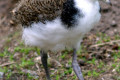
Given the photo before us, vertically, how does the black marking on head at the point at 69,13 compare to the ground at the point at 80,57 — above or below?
above

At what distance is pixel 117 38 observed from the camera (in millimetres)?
5184

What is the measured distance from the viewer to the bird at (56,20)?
3.04 m

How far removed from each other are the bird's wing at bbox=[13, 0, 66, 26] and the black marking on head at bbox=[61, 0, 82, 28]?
55 millimetres

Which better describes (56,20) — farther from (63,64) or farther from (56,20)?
(63,64)

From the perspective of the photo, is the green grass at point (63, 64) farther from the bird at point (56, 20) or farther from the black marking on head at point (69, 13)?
the black marking on head at point (69, 13)

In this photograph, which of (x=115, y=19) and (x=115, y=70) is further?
(x=115, y=19)

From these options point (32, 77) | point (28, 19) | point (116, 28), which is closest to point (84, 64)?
point (32, 77)

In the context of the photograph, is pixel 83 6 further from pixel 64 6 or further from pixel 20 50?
pixel 20 50

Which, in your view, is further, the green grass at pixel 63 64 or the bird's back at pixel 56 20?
the green grass at pixel 63 64

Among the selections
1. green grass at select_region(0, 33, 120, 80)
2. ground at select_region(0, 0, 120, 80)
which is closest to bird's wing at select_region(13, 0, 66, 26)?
ground at select_region(0, 0, 120, 80)

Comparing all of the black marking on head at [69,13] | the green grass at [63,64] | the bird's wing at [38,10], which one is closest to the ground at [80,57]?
the green grass at [63,64]

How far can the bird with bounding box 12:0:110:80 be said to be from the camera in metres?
3.04

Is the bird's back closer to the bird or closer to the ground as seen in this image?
the bird

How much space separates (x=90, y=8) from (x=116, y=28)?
2465 millimetres
